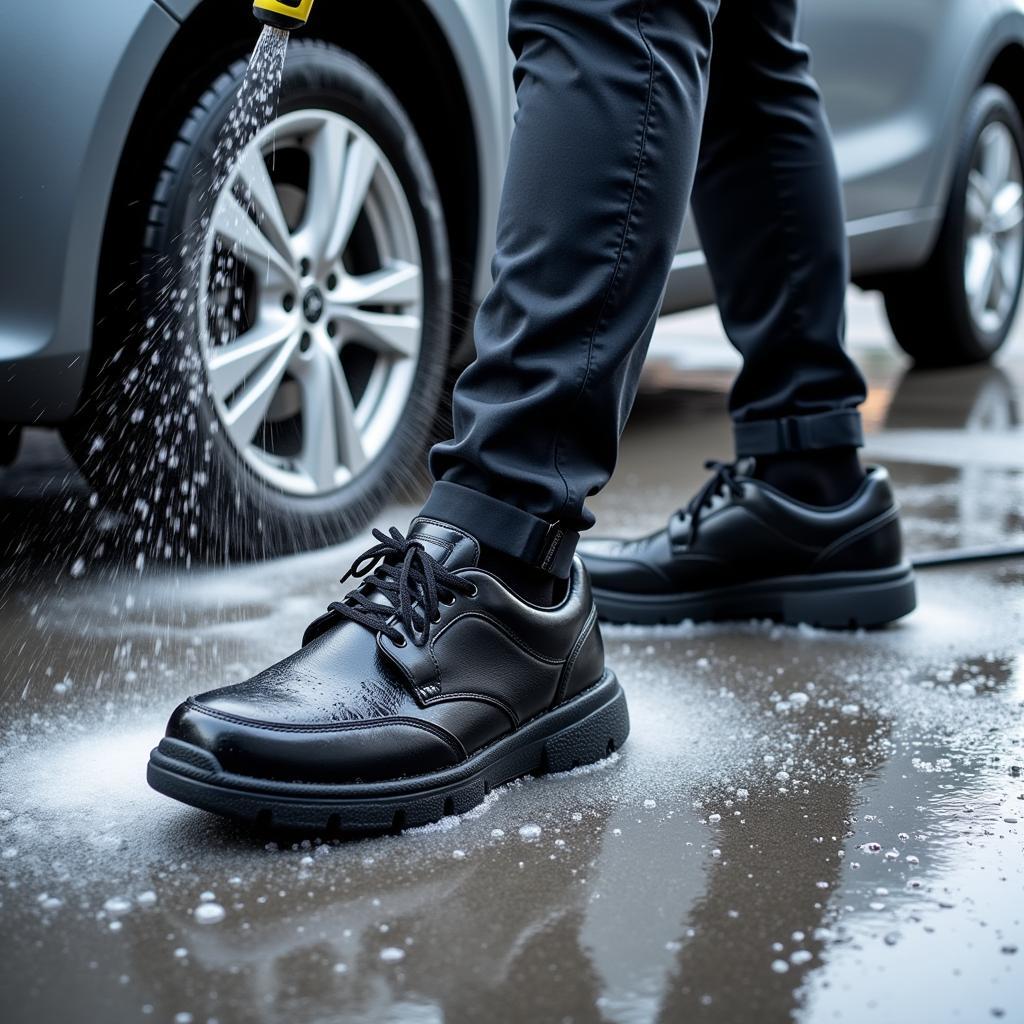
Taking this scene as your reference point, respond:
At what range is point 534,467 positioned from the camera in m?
1.47

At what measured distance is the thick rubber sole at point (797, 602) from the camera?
208cm

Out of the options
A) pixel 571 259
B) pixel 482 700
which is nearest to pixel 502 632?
pixel 482 700

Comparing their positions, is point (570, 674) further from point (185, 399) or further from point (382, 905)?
point (185, 399)

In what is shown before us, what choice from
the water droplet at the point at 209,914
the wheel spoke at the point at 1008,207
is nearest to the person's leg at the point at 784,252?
the water droplet at the point at 209,914

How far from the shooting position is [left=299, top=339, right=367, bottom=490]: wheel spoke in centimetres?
236

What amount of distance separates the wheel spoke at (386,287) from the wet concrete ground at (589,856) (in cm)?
54

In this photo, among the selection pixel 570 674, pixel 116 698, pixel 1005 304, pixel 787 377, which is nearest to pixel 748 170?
pixel 787 377

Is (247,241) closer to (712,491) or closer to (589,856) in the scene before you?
(712,491)

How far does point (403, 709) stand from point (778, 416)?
0.93m

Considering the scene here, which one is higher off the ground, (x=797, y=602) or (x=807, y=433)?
(x=807, y=433)

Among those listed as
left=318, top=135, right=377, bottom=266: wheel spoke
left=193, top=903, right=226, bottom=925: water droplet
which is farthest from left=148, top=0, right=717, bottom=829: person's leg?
left=318, top=135, right=377, bottom=266: wheel spoke

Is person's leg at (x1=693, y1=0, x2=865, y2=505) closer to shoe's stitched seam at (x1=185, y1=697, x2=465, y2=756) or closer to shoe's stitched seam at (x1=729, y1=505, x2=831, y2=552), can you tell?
shoe's stitched seam at (x1=729, y1=505, x2=831, y2=552)

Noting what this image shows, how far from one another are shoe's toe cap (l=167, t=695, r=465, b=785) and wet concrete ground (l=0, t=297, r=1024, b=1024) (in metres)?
0.07

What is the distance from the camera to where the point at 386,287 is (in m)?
2.48
